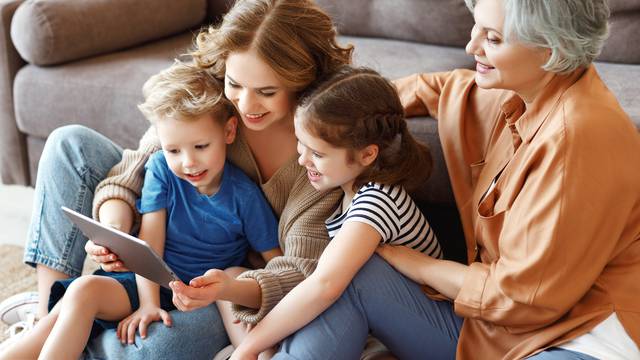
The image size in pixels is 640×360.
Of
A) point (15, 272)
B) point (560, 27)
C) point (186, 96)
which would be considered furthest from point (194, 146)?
point (15, 272)

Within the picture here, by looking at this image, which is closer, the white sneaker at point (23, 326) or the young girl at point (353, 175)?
the young girl at point (353, 175)

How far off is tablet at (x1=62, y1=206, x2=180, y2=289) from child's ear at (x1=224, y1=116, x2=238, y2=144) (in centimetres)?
34

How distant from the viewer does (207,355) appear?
5.30 ft

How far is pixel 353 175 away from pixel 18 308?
922 mm

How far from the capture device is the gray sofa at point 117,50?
2.29 m

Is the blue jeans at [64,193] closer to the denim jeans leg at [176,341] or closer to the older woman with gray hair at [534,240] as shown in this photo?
the denim jeans leg at [176,341]

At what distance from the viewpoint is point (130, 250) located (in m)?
1.48


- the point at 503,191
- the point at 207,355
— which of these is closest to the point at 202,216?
the point at 207,355

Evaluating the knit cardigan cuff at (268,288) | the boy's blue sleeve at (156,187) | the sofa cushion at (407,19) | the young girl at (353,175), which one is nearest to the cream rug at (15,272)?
the boy's blue sleeve at (156,187)

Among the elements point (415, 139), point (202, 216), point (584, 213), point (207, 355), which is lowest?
point (207, 355)

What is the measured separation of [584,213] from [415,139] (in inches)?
18.7

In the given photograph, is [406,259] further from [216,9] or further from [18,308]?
[216,9]

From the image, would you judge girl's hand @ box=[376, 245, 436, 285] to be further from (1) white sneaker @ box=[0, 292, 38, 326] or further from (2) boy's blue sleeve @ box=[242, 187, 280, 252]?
(1) white sneaker @ box=[0, 292, 38, 326]

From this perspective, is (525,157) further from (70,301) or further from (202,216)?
(70,301)
